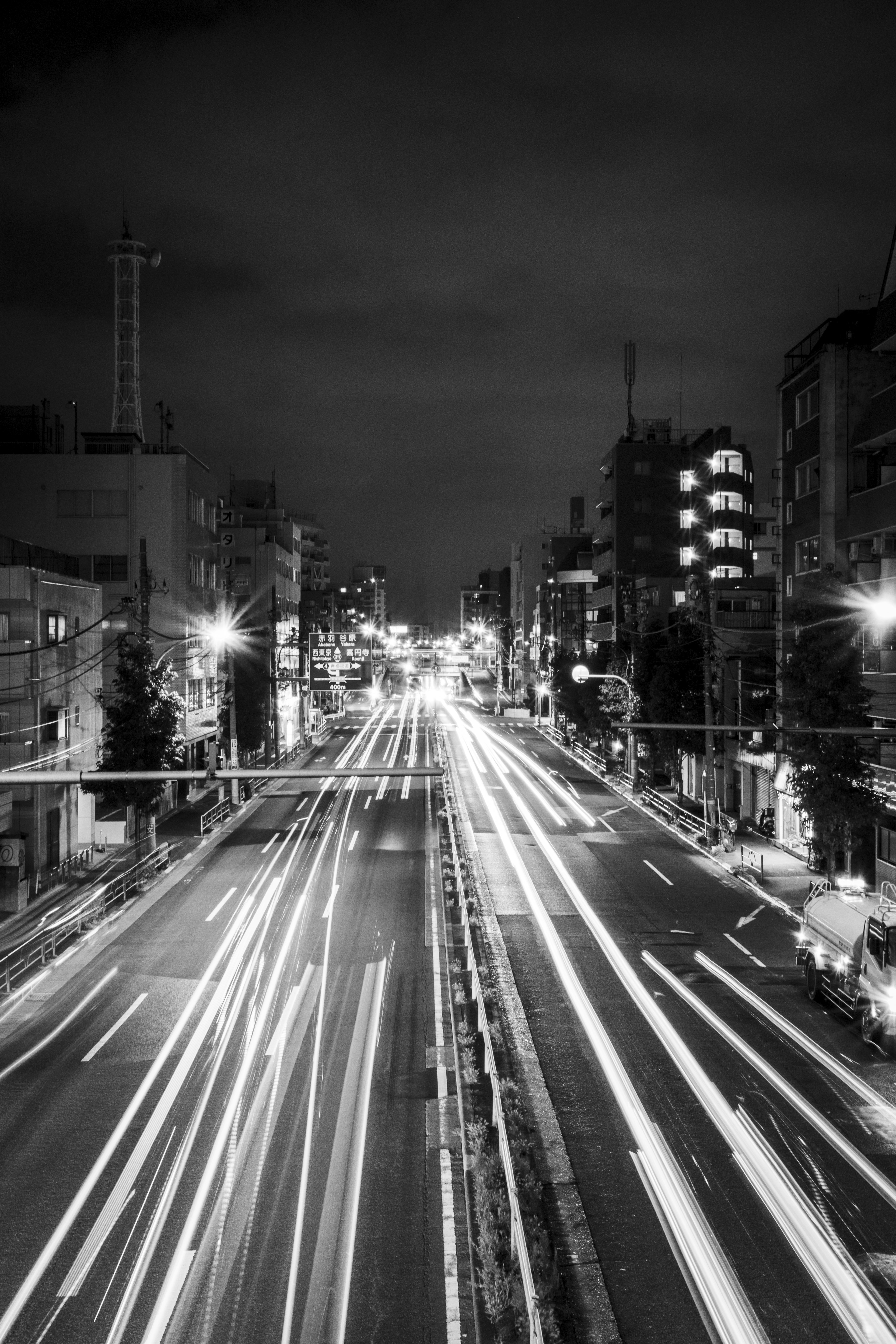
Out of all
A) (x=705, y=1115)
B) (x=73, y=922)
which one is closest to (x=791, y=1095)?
(x=705, y=1115)

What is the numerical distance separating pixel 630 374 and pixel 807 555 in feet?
223

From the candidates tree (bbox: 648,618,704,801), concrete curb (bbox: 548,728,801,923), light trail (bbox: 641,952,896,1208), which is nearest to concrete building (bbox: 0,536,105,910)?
light trail (bbox: 641,952,896,1208)

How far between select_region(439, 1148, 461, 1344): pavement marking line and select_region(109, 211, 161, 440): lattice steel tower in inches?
2252

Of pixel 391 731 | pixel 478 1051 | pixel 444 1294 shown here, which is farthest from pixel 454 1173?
pixel 391 731

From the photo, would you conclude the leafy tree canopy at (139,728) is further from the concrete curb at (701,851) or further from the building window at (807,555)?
the building window at (807,555)

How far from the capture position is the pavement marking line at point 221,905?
80.3 feet

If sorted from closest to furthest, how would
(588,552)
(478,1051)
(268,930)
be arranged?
(478,1051) → (268,930) → (588,552)

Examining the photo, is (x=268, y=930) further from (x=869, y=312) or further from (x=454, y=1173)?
(x=869, y=312)

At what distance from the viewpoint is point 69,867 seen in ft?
105

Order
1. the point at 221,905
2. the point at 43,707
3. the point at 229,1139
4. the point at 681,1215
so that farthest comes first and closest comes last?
1. the point at 43,707
2. the point at 221,905
3. the point at 229,1139
4. the point at 681,1215

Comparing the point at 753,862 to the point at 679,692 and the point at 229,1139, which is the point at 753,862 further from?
the point at 229,1139

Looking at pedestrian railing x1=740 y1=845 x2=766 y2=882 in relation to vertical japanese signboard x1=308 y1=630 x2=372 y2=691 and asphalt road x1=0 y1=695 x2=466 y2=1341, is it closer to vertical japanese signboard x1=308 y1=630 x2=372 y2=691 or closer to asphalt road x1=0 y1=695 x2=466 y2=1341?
asphalt road x1=0 y1=695 x2=466 y2=1341

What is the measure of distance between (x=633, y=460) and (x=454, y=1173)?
258ft

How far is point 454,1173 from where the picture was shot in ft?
38.0
